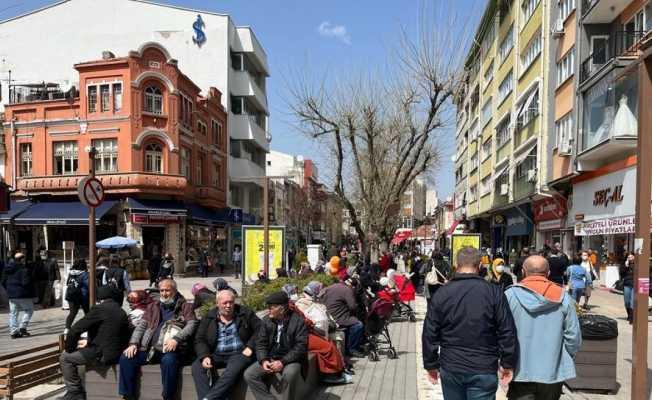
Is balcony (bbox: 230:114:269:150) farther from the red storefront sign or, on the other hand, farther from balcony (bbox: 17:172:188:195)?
the red storefront sign

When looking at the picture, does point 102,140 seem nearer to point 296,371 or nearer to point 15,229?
point 15,229

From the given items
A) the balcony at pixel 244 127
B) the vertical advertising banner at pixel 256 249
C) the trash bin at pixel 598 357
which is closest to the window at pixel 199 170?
the balcony at pixel 244 127

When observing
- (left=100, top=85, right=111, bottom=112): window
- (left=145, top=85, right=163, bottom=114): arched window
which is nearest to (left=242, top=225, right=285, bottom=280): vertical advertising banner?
(left=145, top=85, right=163, bottom=114): arched window

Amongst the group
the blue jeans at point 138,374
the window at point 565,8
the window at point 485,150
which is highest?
the window at point 565,8

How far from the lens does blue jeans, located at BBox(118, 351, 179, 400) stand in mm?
5688

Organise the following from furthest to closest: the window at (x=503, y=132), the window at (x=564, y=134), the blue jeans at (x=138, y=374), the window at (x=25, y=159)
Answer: the window at (x=503, y=132)
the window at (x=25, y=159)
the window at (x=564, y=134)
the blue jeans at (x=138, y=374)

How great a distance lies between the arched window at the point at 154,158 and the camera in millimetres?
29406

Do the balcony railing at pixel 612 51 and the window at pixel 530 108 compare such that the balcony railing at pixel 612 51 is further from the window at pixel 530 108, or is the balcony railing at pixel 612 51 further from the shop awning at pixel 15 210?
the shop awning at pixel 15 210

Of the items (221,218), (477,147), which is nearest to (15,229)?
(221,218)

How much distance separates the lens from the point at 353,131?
2125 centimetres

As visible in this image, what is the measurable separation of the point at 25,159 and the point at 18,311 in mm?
22925

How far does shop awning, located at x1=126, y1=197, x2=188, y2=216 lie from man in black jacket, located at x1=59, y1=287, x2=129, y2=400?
23048mm

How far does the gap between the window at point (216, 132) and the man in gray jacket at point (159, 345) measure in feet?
104

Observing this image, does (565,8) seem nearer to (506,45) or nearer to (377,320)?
(506,45)
